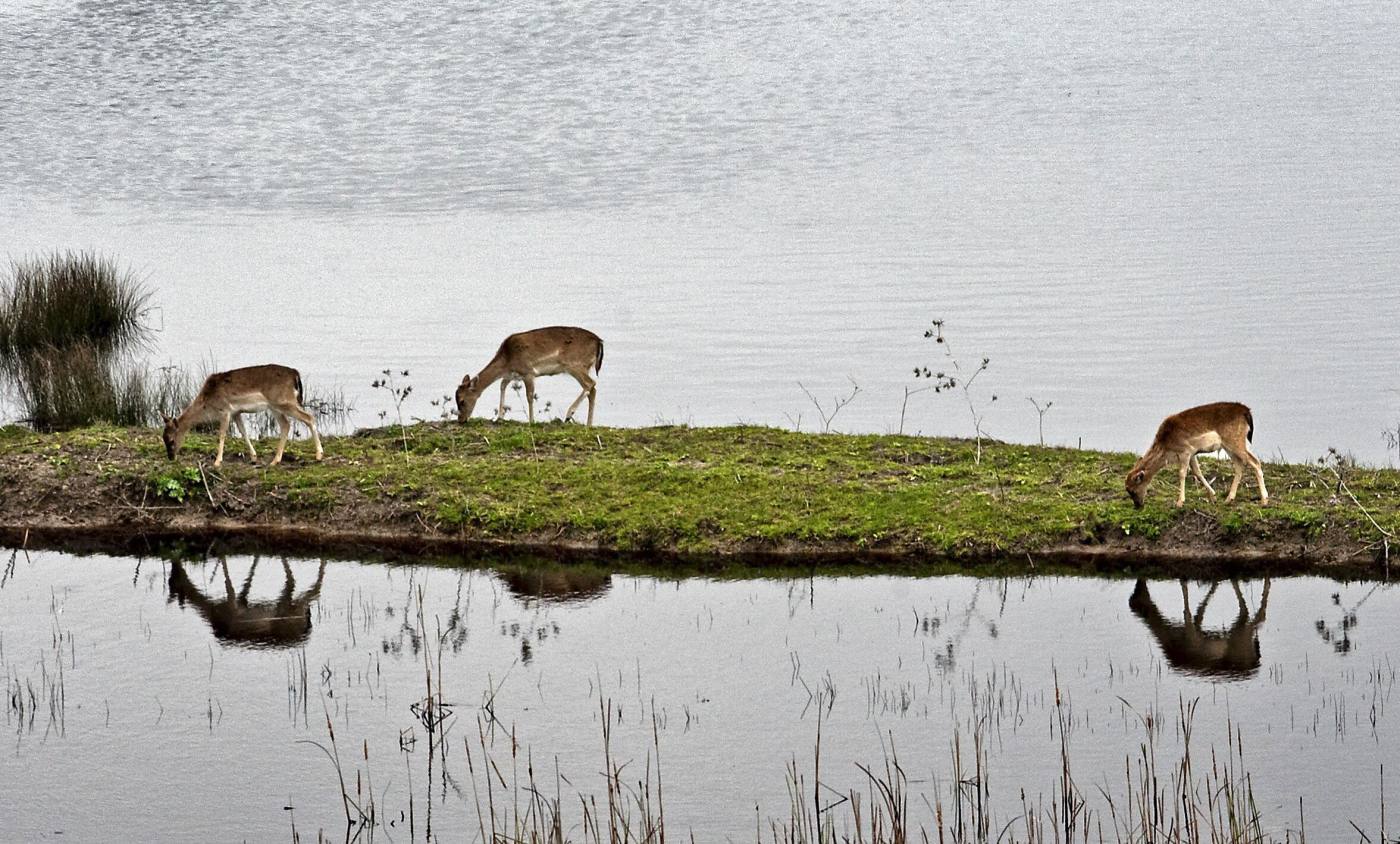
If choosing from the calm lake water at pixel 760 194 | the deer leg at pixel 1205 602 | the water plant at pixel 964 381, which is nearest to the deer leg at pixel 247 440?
the calm lake water at pixel 760 194

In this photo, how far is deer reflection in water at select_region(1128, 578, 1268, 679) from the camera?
13328 mm


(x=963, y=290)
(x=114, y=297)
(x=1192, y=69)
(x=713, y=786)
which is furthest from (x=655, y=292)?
(x=1192, y=69)

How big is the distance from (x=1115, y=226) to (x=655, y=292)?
36.3 ft

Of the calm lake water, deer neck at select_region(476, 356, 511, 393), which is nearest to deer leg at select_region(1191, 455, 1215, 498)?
the calm lake water

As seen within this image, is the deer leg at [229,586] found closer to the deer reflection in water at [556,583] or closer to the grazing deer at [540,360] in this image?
the deer reflection in water at [556,583]

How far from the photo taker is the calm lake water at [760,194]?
26875 millimetres

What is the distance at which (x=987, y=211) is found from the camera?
40.9 m

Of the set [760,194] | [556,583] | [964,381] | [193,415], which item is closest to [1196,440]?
[556,583]

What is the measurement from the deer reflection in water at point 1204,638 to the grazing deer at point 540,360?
752 cm

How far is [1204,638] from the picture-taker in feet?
46.0

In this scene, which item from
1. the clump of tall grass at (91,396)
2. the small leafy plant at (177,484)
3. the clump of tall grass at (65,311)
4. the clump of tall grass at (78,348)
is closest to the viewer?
the small leafy plant at (177,484)

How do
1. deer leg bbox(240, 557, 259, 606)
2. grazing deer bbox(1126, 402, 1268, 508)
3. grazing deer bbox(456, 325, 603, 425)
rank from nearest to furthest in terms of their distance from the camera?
1. deer leg bbox(240, 557, 259, 606)
2. grazing deer bbox(1126, 402, 1268, 508)
3. grazing deer bbox(456, 325, 603, 425)

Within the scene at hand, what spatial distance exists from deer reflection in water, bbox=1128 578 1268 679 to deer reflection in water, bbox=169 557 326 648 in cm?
662

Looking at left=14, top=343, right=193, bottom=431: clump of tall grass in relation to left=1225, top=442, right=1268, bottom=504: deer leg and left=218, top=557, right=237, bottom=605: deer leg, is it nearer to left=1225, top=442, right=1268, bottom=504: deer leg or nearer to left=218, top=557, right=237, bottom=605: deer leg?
left=218, top=557, right=237, bottom=605: deer leg
